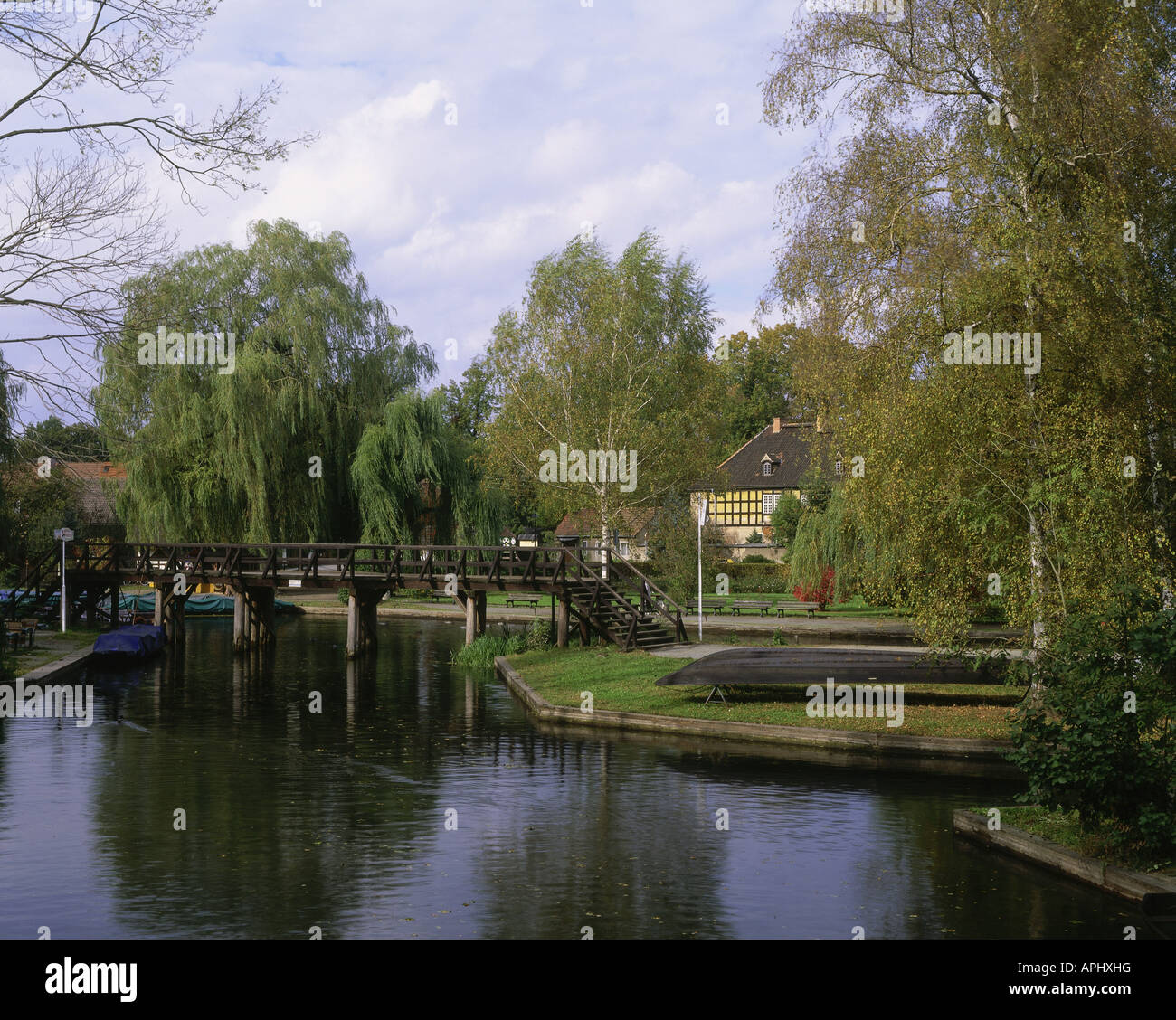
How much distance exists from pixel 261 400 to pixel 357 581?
7.53m

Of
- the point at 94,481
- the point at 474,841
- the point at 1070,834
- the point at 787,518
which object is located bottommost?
the point at 474,841

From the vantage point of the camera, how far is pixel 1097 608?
52.7ft

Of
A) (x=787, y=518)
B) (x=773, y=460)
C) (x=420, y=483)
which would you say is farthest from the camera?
(x=773, y=460)

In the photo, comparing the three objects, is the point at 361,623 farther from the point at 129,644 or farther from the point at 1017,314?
the point at 1017,314

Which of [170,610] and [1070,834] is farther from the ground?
[170,610]

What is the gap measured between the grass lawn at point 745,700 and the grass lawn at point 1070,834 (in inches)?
→ 132

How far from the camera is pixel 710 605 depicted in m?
42.3

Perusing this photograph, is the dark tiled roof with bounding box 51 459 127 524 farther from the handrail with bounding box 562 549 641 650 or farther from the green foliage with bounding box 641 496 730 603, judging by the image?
the green foliage with bounding box 641 496 730 603

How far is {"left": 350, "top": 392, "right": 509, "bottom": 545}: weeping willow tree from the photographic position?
38.7 meters

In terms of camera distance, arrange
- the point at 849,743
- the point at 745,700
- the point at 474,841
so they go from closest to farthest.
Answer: the point at 474,841
the point at 849,743
the point at 745,700

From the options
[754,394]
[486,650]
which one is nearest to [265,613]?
[486,650]

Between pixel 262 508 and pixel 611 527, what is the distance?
11.8m

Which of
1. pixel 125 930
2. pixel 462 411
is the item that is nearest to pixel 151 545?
pixel 125 930
